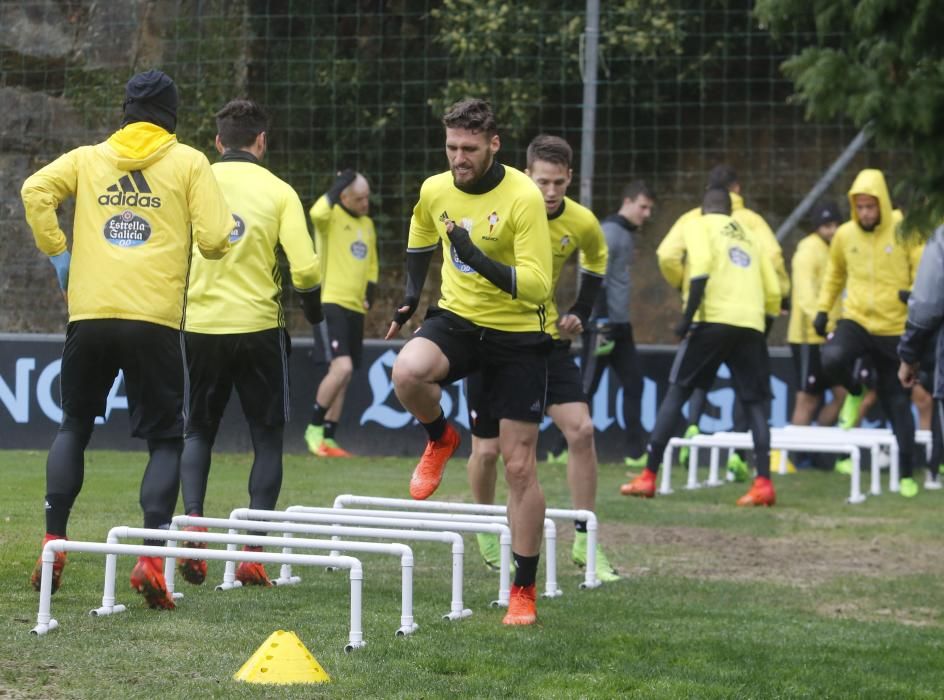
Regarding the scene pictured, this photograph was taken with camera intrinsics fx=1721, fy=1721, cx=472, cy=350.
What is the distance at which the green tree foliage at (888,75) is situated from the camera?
15.3 feet

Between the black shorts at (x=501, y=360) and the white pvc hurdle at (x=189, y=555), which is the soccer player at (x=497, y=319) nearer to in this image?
the black shorts at (x=501, y=360)

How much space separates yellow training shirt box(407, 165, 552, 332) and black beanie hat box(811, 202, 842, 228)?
9.00 meters

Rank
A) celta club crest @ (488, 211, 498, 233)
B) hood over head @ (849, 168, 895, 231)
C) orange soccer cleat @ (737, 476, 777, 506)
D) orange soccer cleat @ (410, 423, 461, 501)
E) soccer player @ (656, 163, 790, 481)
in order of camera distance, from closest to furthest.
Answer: celta club crest @ (488, 211, 498, 233) < orange soccer cleat @ (410, 423, 461, 501) < orange soccer cleat @ (737, 476, 777, 506) < hood over head @ (849, 168, 895, 231) < soccer player @ (656, 163, 790, 481)

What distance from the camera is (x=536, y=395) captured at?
6684 mm

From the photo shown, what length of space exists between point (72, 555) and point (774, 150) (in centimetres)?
1344

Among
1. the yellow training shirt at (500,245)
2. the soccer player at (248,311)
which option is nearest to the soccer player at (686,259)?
the soccer player at (248,311)

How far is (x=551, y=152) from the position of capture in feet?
26.7

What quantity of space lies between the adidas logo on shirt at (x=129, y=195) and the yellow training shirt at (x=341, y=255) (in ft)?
25.9

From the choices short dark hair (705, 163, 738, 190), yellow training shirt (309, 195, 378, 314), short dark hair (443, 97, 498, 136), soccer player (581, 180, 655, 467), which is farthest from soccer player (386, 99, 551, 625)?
yellow training shirt (309, 195, 378, 314)

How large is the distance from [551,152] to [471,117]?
66.0 inches

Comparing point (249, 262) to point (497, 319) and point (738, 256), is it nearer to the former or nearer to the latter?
point (497, 319)

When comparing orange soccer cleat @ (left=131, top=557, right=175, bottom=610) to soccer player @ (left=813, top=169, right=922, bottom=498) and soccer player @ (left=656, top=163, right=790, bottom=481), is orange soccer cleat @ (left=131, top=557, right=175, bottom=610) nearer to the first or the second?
soccer player @ (left=656, top=163, right=790, bottom=481)

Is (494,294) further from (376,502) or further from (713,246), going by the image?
(713,246)

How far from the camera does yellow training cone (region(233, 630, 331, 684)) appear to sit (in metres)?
5.17
